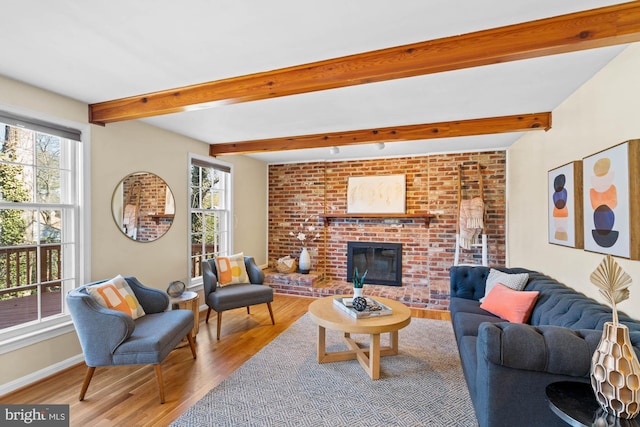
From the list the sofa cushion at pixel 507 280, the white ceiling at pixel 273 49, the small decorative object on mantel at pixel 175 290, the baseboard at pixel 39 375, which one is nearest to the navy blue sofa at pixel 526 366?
the sofa cushion at pixel 507 280

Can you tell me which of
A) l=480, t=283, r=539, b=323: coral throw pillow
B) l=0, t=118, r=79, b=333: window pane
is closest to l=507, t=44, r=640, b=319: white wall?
l=480, t=283, r=539, b=323: coral throw pillow

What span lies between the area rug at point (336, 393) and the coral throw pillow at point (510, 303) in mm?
595

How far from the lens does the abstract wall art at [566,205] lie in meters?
2.33

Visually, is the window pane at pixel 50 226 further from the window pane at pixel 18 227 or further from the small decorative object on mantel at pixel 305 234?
the small decorative object on mantel at pixel 305 234

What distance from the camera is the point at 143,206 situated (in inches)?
133

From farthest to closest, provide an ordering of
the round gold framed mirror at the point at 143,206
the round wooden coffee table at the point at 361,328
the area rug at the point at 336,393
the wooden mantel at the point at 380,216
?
the wooden mantel at the point at 380,216
the round gold framed mirror at the point at 143,206
the round wooden coffee table at the point at 361,328
the area rug at the point at 336,393

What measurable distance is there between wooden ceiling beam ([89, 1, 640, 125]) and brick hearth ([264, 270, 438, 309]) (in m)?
3.37

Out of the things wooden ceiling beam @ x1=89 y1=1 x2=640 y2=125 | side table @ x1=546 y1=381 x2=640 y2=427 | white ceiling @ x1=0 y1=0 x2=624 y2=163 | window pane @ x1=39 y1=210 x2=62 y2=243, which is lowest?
side table @ x1=546 y1=381 x2=640 y2=427

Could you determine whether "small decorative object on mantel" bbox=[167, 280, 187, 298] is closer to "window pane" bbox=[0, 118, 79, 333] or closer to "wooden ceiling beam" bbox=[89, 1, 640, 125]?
"window pane" bbox=[0, 118, 79, 333]

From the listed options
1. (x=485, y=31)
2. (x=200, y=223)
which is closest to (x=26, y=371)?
(x=200, y=223)

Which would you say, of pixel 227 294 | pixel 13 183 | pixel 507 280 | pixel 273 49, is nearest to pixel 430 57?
pixel 273 49

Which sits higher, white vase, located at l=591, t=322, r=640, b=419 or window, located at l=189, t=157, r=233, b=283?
window, located at l=189, t=157, r=233, b=283

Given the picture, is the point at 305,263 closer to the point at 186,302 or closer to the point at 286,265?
the point at 286,265

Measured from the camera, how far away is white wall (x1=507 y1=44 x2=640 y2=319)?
1786 mm
